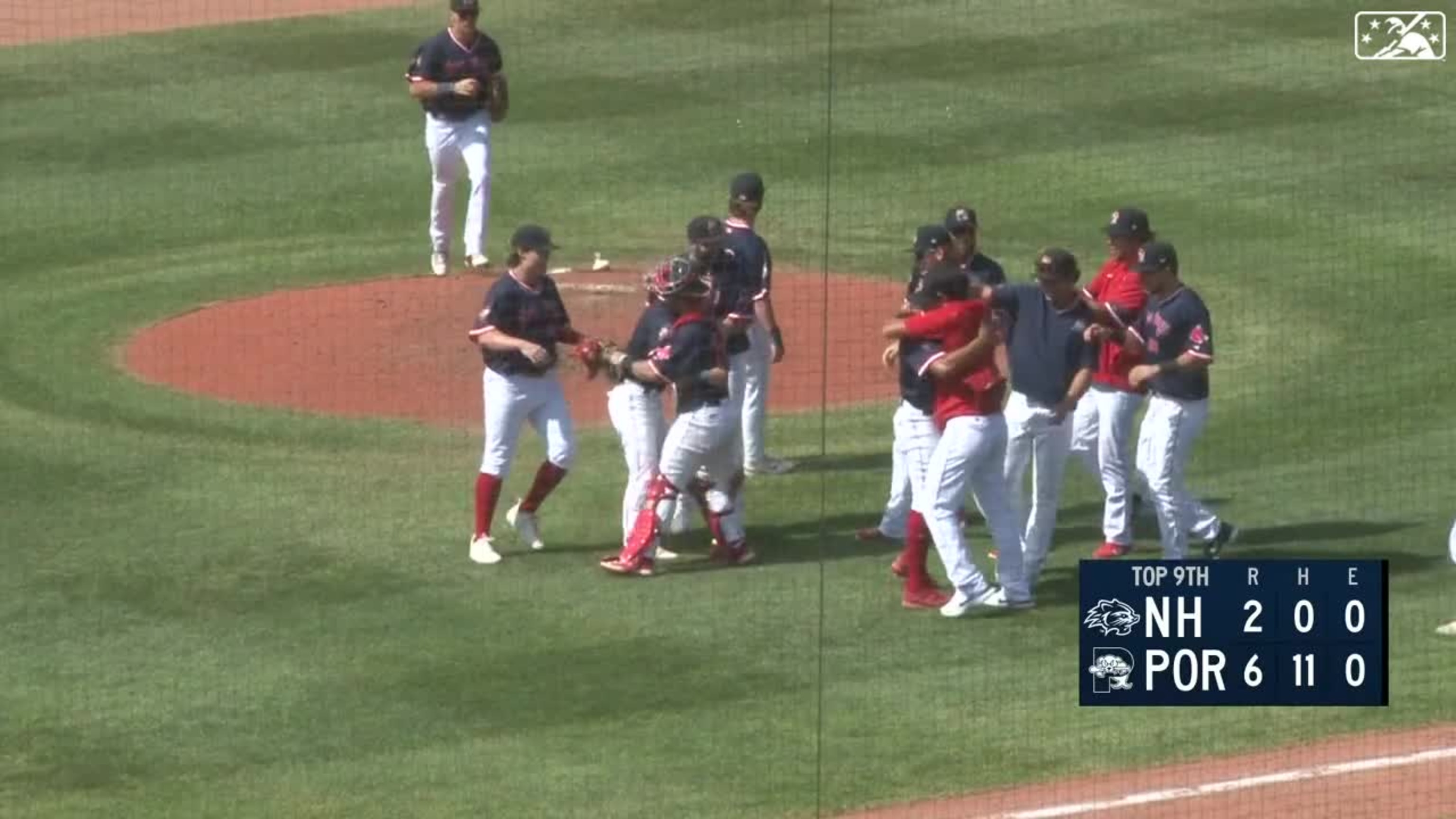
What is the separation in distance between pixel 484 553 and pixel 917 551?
6.15ft

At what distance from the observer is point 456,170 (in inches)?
646

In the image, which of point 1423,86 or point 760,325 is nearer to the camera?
point 760,325

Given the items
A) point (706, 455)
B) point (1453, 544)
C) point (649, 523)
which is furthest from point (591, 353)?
point (1453, 544)

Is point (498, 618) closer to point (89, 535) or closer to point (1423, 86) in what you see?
point (89, 535)

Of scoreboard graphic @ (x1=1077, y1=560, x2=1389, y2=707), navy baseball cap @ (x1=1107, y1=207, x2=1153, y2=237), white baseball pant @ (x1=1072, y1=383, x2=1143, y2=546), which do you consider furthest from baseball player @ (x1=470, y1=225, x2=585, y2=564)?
scoreboard graphic @ (x1=1077, y1=560, x2=1389, y2=707)

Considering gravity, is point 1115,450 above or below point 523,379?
below

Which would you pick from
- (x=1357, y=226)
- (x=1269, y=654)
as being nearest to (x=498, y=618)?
(x=1269, y=654)

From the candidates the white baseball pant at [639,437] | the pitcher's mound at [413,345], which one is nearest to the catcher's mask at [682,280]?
the white baseball pant at [639,437]

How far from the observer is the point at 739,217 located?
12773 mm

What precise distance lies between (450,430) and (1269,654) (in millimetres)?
4882

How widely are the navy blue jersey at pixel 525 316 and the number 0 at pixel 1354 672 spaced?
11.4ft

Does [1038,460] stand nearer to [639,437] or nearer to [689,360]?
[689,360]

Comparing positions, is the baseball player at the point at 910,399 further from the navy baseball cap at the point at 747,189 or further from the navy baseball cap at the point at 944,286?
the navy baseball cap at the point at 747,189

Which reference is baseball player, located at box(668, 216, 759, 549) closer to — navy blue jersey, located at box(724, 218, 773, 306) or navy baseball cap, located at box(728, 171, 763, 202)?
navy blue jersey, located at box(724, 218, 773, 306)
